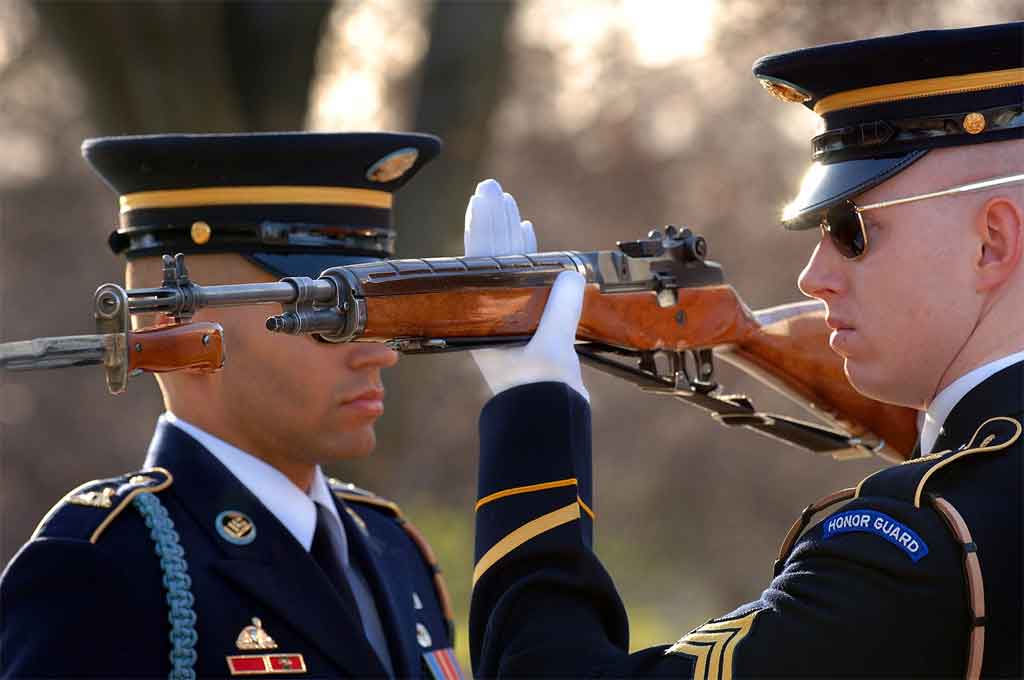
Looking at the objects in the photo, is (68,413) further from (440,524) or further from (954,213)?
(954,213)

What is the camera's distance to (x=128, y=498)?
154 inches

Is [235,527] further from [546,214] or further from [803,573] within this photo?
[546,214]

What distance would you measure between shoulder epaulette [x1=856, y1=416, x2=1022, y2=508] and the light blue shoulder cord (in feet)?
5.55

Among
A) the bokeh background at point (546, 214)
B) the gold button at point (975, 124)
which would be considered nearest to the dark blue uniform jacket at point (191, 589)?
the gold button at point (975, 124)

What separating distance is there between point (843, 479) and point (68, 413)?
8.84 metres

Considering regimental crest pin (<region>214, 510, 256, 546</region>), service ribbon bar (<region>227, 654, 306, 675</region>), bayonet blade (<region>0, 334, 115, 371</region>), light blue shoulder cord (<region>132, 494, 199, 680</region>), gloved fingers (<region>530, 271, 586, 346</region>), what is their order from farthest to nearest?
1. regimental crest pin (<region>214, 510, 256, 546</region>)
2. service ribbon bar (<region>227, 654, 306, 675</region>)
3. light blue shoulder cord (<region>132, 494, 199, 680</region>)
4. gloved fingers (<region>530, 271, 586, 346</region>)
5. bayonet blade (<region>0, 334, 115, 371</region>)

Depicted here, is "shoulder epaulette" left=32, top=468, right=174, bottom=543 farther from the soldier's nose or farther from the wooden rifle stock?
the soldier's nose

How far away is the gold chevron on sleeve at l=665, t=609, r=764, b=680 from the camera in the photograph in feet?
9.48

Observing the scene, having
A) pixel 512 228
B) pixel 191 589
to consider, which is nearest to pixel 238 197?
pixel 512 228

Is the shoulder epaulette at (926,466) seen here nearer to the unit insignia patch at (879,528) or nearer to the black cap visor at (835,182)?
the unit insignia patch at (879,528)

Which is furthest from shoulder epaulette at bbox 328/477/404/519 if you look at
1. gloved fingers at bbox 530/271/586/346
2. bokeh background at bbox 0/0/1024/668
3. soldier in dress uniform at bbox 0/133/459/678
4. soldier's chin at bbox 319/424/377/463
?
bokeh background at bbox 0/0/1024/668

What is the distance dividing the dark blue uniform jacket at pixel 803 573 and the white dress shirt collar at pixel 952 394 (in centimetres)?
3

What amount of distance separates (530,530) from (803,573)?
1.86 feet

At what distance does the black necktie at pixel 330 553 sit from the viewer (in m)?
4.21
